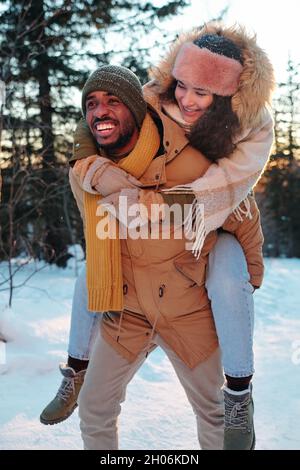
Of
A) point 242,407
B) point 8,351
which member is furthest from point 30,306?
point 242,407

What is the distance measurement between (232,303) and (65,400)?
2.99 ft

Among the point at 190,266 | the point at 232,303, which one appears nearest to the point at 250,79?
the point at 190,266

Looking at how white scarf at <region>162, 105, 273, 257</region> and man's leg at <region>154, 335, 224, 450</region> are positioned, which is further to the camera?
man's leg at <region>154, 335, 224, 450</region>

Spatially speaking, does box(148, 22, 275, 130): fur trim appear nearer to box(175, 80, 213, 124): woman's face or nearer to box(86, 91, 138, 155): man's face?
box(175, 80, 213, 124): woman's face

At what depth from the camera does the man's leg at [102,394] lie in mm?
2072

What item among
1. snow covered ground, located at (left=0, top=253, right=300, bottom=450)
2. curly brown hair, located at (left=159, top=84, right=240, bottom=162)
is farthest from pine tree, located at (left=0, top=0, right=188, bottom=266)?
curly brown hair, located at (left=159, top=84, right=240, bottom=162)

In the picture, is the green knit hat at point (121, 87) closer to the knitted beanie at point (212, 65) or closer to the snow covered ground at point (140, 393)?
the knitted beanie at point (212, 65)

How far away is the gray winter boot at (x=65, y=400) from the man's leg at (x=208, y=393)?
1.61 ft

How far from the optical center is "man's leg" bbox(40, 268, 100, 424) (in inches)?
87.7

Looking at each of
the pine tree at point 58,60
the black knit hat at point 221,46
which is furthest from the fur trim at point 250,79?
the pine tree at point 58,60

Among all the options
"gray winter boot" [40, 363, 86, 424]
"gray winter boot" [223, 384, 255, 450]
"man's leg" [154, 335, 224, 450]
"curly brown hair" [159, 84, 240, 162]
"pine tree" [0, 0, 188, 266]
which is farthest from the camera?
"pine tree" [0, 0, 188, 266]

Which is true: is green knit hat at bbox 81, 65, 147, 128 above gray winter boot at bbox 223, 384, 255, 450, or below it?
above
